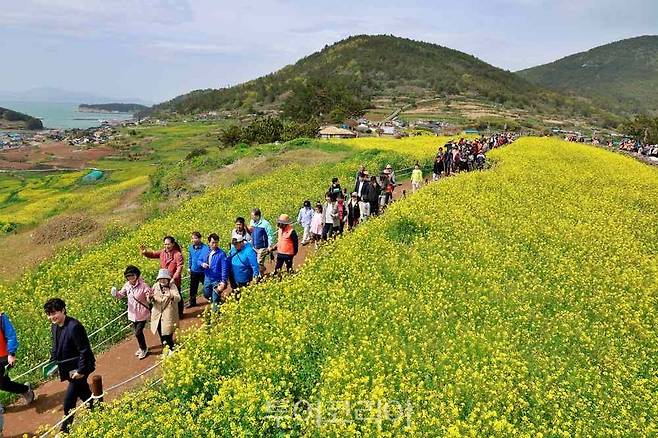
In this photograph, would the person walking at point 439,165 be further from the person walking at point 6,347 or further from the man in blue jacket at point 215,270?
the person walking at point 6,347

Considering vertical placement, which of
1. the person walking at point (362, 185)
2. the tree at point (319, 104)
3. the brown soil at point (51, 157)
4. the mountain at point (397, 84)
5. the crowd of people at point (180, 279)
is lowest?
the brown soil at point (51, 157)

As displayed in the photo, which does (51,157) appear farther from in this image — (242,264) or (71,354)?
(71,354)

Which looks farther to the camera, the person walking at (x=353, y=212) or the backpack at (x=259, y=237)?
the person walking at (x=353, y=212)

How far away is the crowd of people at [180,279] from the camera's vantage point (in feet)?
27.4

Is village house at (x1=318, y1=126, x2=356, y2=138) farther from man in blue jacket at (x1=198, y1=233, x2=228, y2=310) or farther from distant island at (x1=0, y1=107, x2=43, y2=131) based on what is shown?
distant island at (x1=0, y1=107, x2=43, y2=131)

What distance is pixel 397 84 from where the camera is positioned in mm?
163250

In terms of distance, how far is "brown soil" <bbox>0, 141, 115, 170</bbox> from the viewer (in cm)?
8138

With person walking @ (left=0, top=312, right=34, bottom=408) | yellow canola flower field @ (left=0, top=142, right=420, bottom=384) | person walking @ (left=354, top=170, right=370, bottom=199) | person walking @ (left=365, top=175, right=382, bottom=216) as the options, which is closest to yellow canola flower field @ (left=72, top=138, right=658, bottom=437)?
person walking @ (left=365, top=175, right=382, bottom=216)

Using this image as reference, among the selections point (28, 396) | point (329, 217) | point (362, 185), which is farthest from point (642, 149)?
point (28, 396)

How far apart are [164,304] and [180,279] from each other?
6.33 feet

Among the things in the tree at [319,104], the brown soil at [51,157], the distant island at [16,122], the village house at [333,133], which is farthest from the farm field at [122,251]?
the distant island at [16,122]

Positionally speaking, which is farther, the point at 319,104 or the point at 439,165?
the point at 319,104

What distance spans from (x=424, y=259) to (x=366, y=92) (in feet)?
460

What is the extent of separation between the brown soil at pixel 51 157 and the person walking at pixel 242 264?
77.2 meters
